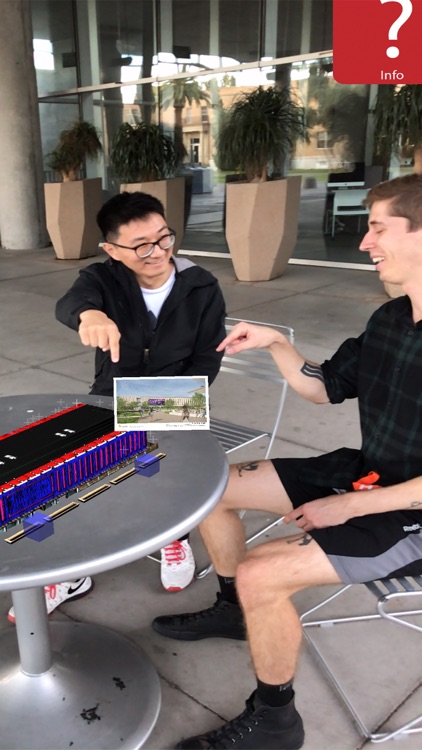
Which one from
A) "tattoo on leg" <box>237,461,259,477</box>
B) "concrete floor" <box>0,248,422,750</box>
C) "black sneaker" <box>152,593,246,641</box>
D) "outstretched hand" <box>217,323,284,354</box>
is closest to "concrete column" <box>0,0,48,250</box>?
"concrete floor" <box>0,248,422,750</box>

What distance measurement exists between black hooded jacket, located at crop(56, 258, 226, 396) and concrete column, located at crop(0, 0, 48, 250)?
9257mm

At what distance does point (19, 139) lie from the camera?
35.0 ft

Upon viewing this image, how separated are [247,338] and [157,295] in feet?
1.71

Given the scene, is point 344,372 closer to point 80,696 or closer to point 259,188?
point 80,696

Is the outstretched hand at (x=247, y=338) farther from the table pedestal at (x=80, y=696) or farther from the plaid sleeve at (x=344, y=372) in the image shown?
the table pedestal at (x=80, y=696)

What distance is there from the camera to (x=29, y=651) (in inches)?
76.2

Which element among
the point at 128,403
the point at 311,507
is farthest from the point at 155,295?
the point at 311,507

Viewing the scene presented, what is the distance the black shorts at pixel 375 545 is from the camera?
66.3 inches

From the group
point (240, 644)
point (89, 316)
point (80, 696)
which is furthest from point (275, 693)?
point (89, 316)

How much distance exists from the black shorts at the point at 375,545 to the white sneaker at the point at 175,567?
0.88 meters

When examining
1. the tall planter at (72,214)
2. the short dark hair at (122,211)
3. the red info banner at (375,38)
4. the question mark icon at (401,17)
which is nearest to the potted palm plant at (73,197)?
the tall planter at (72,214)

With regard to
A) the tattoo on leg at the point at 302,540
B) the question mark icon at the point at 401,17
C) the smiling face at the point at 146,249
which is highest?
the question mark icon at the point at 401,17

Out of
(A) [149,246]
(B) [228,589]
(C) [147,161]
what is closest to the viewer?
(B) [228,589]

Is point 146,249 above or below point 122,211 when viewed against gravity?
below
